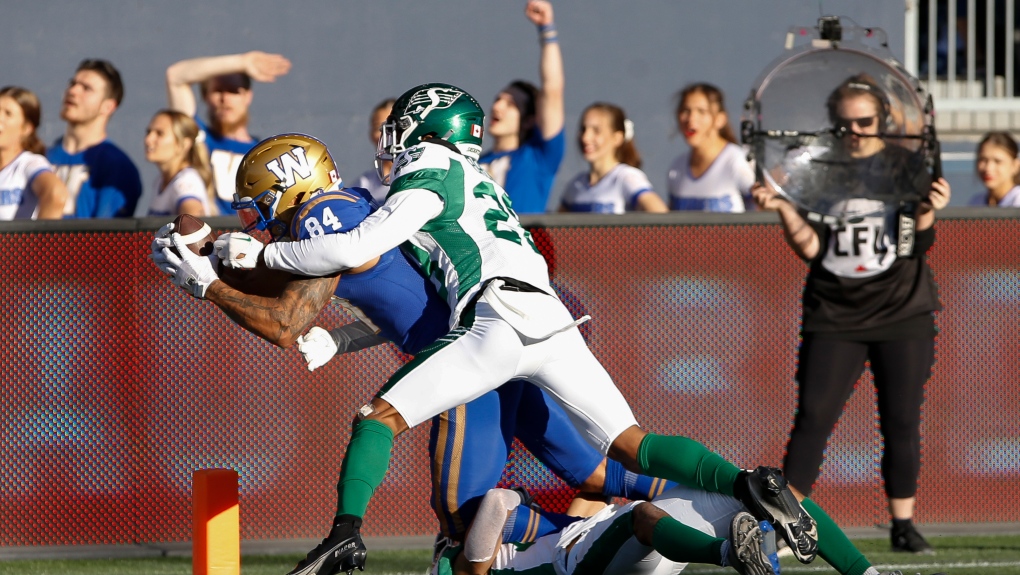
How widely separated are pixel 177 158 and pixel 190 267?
2.95 meters

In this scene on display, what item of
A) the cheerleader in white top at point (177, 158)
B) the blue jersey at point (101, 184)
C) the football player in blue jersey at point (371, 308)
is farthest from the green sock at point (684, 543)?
the blue jersey at point (101, 184)

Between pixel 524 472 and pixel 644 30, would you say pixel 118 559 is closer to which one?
pixel 524 472

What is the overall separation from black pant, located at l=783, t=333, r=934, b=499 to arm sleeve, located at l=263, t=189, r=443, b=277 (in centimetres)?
226

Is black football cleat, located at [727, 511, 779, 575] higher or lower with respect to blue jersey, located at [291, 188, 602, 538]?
lower

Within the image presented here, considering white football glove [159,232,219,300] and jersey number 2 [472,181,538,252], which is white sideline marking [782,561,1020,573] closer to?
jersey number 2 [472,181,538,252]

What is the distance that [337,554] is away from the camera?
3604mm

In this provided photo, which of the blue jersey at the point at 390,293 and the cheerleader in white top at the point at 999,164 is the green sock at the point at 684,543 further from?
the cheerleader in white top at the point at 999,164

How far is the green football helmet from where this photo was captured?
4.22m

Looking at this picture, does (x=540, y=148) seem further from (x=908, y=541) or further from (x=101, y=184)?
(x=908, y=541)

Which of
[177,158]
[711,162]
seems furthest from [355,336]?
[711,162]

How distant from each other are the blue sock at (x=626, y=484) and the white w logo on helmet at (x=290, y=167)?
1.30m

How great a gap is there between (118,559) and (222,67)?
269cm

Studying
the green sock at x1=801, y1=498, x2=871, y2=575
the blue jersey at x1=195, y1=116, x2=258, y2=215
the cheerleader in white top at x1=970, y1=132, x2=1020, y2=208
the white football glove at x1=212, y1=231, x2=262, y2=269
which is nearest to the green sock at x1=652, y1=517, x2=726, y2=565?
the green sock at x1=801, y1=498, x2=871, y2=575

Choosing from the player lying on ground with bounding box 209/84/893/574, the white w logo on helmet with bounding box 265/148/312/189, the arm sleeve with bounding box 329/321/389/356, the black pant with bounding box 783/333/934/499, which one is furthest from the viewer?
the black pant with bounding box 783/333/934/499
